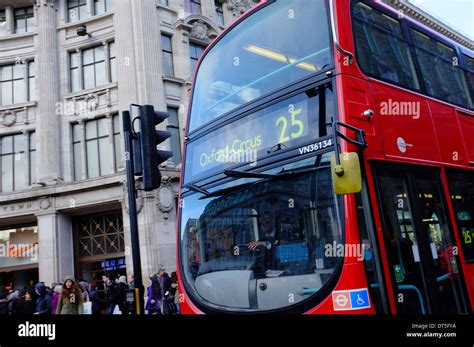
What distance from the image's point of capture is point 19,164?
2038 cm

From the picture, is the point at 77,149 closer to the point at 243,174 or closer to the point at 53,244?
the point at 53,244

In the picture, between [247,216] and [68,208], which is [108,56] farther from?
[247,216]

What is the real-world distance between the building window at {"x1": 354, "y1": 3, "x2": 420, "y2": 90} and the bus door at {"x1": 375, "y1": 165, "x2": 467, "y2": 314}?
109 cm

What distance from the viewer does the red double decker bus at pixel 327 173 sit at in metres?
3.79

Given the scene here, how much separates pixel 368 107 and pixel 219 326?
2.63 meters

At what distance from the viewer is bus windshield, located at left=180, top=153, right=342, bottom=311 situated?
12.6 feet

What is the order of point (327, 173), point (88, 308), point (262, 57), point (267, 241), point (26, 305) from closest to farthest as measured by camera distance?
point (327, 173), point (267, 241), point (262, 57), point (88, 308), point (26, 305)

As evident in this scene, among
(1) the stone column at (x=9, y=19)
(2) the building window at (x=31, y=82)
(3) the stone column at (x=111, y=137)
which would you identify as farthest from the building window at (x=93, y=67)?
(1) the stone column at (x=9, y=19)

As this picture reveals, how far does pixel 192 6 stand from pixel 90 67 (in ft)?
19.4

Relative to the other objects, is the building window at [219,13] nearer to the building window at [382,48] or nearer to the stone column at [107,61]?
the stone column at [107,61]

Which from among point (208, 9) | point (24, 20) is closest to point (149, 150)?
point (208, 9)

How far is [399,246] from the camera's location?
403 cm

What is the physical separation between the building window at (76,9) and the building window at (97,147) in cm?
530

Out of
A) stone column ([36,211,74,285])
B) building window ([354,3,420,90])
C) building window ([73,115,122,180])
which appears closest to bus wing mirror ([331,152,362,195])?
building window ([354,3,420,90])
